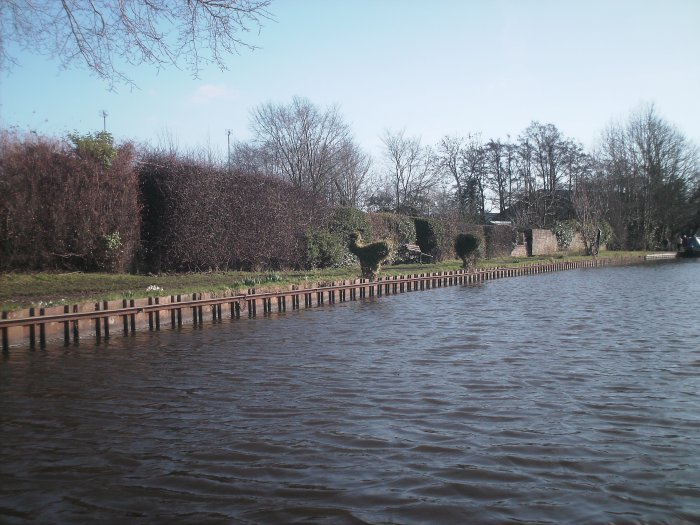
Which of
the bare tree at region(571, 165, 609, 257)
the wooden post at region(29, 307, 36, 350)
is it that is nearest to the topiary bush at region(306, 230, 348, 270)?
the wooden post at region(29, 307, 36, 350)

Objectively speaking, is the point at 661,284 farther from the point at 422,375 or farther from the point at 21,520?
the point at 21,520

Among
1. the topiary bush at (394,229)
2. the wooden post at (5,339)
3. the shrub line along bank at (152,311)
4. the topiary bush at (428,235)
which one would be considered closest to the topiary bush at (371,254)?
the shrub line along bank at (152,311)

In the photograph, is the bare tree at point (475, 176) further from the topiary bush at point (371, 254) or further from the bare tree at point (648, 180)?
the topiary bush at point (371, 254)

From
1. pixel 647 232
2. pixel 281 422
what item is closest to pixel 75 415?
pixel 281 422

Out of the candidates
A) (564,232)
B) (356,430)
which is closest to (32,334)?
(356,430)

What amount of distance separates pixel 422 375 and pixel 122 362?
179 inches

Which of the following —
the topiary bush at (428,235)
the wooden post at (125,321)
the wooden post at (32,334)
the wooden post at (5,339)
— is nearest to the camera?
the wooden post at (5,339)

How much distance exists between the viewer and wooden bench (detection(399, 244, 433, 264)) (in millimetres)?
32219

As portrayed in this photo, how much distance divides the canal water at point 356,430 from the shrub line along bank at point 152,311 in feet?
2.42

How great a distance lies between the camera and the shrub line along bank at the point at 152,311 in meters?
10.5

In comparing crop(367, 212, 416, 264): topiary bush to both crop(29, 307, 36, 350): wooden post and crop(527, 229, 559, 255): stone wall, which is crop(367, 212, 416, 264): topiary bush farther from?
crop(29, 307, 36, 350): wooden post

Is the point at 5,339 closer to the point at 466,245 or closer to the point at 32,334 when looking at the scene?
the point at 32,334

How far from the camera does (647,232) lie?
188 ft

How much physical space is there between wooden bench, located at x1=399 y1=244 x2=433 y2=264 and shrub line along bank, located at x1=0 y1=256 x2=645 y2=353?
10.9 meters
